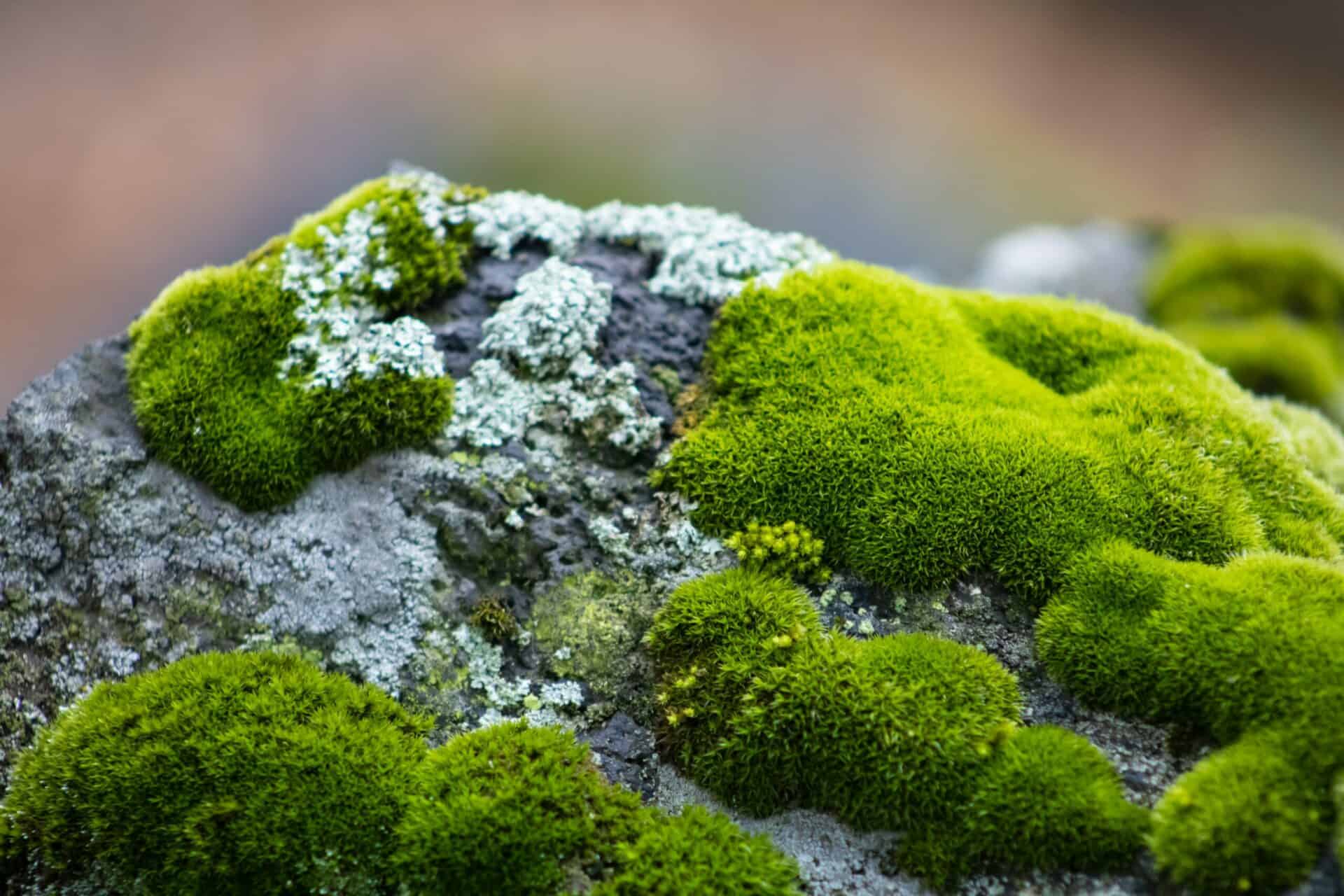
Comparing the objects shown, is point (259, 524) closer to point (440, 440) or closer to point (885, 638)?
point (440, 440)

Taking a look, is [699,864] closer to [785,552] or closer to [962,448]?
[785,552]

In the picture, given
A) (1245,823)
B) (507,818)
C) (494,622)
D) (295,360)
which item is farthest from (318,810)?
(1245,823)

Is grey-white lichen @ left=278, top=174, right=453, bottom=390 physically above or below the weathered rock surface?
above

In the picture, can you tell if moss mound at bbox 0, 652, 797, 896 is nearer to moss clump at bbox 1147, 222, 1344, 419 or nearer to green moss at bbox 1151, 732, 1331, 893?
green moss at bbox 1151, 732, 1331, 893

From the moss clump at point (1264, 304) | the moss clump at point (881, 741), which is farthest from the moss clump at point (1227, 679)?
the moss clump at point (1264, 304)

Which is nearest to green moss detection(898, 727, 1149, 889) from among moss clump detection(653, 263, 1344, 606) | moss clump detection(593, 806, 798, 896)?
moss clump detection(593, 806, 798, 896)
